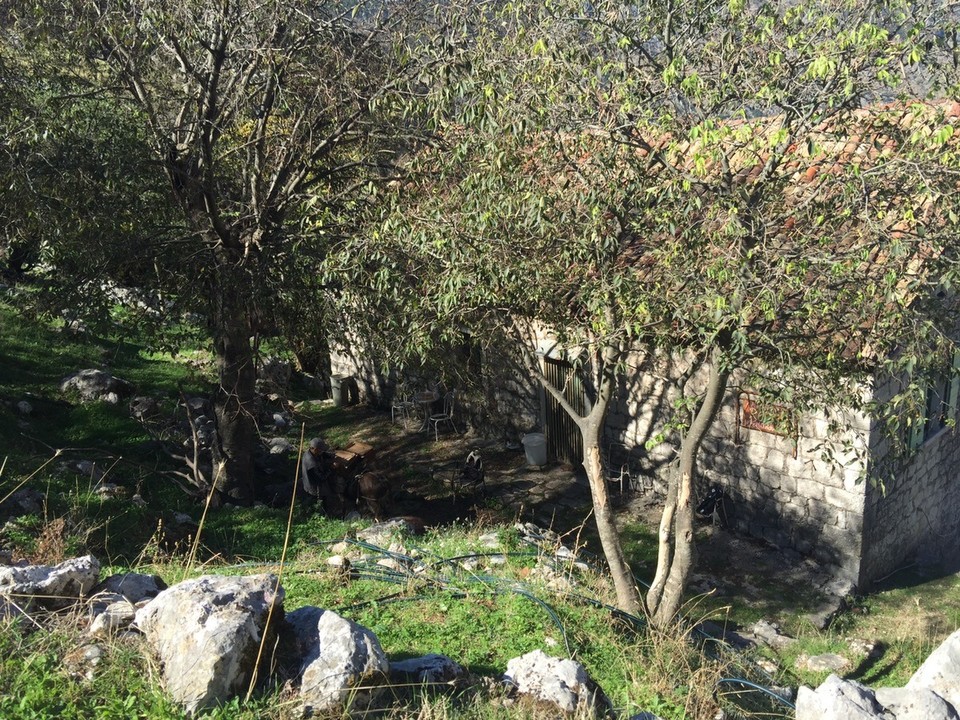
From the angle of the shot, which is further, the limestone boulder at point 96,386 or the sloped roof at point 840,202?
the limestone boulder at point 96,386

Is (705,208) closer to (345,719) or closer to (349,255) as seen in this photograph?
(349,255)

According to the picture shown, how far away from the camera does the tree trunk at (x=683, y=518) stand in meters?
7.11

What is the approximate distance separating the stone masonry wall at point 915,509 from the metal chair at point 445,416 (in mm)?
6370

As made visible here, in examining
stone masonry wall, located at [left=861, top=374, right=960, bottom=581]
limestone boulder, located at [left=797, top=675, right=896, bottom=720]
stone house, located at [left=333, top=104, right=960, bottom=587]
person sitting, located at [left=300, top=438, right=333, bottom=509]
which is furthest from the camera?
person sitting, located at [left=300, top=438, right=333, bottom=509]

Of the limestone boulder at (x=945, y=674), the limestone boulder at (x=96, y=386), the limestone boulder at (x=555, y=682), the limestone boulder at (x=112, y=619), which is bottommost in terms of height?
the limestone boulder at (x=945, y=674)

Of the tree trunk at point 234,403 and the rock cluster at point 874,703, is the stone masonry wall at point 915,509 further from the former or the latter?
the tree trunk at point 234,403

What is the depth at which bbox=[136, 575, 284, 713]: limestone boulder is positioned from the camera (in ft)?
13.5

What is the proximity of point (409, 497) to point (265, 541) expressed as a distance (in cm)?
289

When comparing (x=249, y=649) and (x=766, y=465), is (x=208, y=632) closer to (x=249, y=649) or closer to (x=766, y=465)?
(x=249, y=649)

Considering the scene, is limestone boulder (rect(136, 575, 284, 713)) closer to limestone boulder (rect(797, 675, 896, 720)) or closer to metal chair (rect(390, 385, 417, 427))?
limestone boulder (rect(797, 675, 896, 720))

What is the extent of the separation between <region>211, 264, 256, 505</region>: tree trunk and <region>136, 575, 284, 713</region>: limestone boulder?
18.4 ft

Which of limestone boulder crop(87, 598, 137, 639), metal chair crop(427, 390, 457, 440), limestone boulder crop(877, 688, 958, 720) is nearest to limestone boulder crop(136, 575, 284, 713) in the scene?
limestone boulder crop(87, 598, 137, 639)

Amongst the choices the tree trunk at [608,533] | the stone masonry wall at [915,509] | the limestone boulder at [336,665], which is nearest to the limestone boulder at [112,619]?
the limestone boulder at [336,665]

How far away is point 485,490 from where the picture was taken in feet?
39.3
